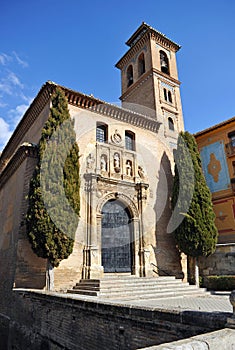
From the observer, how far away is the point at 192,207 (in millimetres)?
12125

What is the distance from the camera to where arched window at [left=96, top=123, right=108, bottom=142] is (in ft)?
42.5

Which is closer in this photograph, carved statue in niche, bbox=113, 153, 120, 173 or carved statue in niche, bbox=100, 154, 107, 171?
carved statue in niche, bbox=100, 154, 107, 171

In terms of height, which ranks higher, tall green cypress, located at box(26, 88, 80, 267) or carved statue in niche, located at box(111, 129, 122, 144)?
carved statue in niche, located at box(111, 129, 122, 144)

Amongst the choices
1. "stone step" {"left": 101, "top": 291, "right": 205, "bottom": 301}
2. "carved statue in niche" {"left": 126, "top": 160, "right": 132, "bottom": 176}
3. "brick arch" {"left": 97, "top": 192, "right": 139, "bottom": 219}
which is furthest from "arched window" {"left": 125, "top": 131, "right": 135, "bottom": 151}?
"stone step" {"left": 101, "top": 291, "right": 205, "bottom": 301}

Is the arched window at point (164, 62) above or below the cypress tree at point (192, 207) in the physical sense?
above

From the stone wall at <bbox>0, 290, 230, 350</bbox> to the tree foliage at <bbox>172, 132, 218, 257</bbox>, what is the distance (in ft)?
22.5

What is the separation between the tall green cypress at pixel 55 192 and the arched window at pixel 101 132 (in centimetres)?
240

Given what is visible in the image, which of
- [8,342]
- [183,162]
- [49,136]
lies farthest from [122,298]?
[183,162]

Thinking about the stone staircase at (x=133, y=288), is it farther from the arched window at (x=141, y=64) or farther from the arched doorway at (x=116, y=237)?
the arched window at (x=141, y=64)

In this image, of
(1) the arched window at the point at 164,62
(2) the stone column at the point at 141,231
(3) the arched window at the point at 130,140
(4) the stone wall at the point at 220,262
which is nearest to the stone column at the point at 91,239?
(2) the stone column at the point at 141,231

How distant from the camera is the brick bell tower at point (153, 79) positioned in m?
16.6

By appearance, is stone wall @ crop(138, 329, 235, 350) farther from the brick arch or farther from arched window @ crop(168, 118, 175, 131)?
arched window @ crop(168, 118, 175, 131)

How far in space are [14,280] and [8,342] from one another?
7.10 feet

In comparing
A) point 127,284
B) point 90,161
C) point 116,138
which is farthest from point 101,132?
point 127,284
